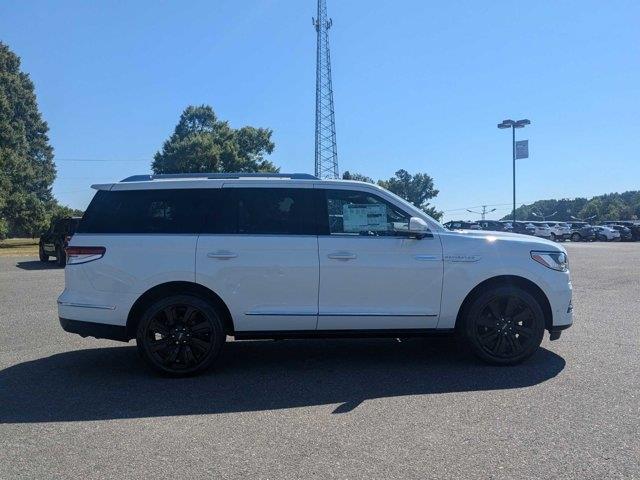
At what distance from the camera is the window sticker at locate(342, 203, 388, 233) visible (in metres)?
6.08

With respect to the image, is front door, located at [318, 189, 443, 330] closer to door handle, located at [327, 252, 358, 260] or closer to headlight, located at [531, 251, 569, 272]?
door handle, located at [327, 252, 358, 260]

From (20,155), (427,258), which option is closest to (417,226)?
(427,258)

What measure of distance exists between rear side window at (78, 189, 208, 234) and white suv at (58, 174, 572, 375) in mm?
11

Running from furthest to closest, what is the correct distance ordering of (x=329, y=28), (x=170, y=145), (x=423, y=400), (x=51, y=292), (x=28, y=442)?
(x=170, y=145), (x=329, y=28), (x=51, y=292), (x=423, y=400), (x=28, y=442)

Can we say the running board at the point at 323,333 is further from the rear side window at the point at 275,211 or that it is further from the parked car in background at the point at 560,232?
the parked car in background at the point at 560,232

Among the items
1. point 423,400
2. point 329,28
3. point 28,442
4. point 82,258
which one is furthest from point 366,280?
point 329,28

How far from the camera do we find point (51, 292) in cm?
1269

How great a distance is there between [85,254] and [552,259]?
4923 millimetres

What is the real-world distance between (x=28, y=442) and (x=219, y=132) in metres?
51.3

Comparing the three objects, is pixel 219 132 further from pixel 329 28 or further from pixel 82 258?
pixel 82 258

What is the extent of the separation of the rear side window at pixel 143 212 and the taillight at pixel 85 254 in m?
0.20

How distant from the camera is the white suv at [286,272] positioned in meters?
5.85

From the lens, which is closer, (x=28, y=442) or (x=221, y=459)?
(x=221, y=459)

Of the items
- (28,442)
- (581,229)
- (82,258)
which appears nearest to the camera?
(28,442)
